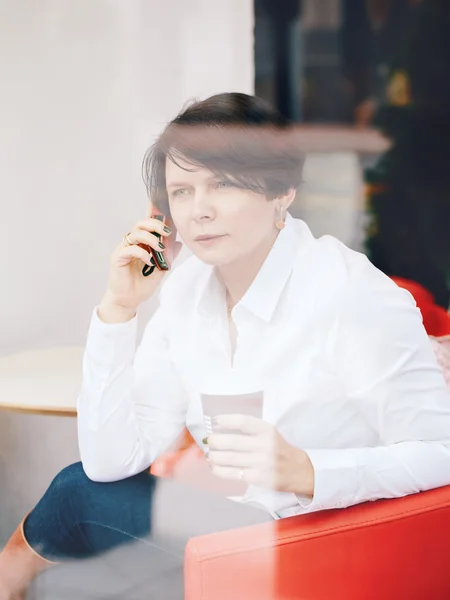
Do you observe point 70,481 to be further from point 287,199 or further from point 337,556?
point 287,199

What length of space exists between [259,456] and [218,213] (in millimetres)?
453

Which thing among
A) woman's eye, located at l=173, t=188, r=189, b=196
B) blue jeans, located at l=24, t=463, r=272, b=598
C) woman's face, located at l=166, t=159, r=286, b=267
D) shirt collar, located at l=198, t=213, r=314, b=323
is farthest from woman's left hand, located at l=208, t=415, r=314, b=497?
woman's eye, located at l=173, t=188, r=189, b=196

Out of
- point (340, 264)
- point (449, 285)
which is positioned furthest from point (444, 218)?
point (340, 264)

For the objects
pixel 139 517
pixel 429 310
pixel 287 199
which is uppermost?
pixel 287 199

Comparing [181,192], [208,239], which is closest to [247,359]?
[208,239]

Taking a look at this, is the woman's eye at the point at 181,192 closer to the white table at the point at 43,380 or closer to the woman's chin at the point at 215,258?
the woman's chin at the point at 215,258

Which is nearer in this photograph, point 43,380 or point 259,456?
point 259,456

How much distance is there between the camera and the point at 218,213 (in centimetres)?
139

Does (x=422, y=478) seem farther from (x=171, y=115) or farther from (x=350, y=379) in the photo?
(x=171, y=115)

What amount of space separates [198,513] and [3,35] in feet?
3.37

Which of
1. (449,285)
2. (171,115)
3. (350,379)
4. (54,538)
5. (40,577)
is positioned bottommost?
(40,577)

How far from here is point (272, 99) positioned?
1396 millimetres

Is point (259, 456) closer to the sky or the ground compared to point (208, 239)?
closer to the ground

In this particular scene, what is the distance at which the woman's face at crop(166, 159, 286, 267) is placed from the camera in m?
1.38
